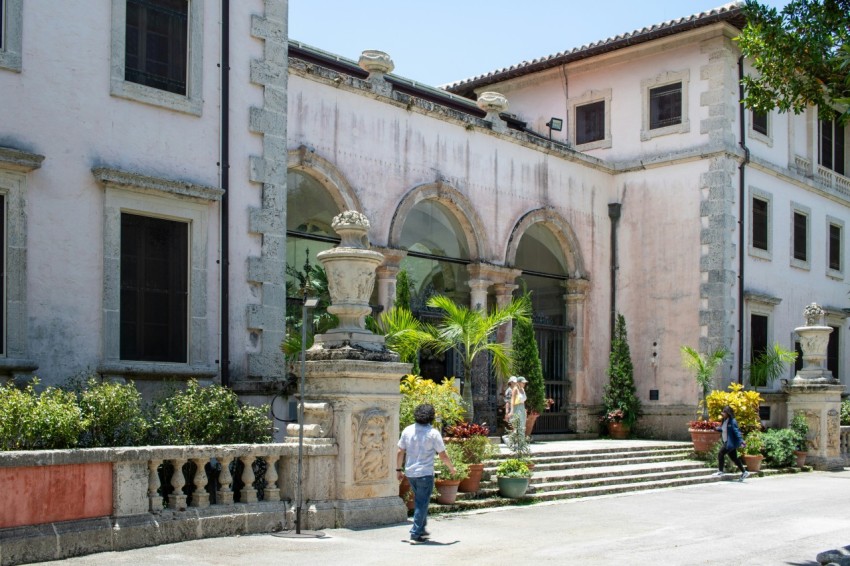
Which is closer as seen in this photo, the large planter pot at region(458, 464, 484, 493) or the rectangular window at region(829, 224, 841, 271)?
the large planter pot at region(458, 464, 484, 493)

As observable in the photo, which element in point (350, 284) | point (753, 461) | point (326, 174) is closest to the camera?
point (350, 284)

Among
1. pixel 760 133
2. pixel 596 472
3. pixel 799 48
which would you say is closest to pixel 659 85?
pixel 760 133

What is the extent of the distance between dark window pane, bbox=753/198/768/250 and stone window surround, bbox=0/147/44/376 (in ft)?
55.9

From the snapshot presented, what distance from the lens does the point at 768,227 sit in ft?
78.9

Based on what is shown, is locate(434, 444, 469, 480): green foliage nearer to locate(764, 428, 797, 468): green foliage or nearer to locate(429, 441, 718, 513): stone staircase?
locate(429, 441, 718, 513): stone staircase

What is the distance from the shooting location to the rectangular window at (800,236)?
83.0 feet

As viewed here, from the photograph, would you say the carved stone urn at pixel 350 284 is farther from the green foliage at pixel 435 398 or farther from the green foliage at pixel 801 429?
the green foliage at pixel 801 429

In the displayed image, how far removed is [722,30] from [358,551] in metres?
16.3

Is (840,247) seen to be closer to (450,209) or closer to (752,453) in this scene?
(752,453)

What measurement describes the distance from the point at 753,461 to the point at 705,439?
37.3 inches

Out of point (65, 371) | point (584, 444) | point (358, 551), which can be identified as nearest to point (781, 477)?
point (584, 444)

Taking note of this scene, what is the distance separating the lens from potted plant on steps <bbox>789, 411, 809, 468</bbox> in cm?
2080

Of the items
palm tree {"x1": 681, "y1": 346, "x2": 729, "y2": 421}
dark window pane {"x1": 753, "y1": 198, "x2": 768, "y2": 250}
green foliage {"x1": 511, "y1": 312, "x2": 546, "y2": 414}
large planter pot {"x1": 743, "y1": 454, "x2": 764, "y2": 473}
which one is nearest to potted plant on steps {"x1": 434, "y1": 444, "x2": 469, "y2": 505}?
green foliage {"x1": 511, "y1": 312, "x2": 546, "y2": 414}

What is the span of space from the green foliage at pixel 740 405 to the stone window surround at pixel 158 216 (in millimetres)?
11420
